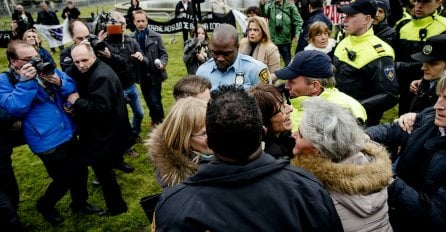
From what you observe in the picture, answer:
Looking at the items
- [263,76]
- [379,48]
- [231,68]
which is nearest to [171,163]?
[231,68]

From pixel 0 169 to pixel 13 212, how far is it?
1.42 ft

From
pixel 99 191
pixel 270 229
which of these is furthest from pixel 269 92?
pixel 99 191

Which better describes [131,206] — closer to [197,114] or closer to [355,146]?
[197,114]

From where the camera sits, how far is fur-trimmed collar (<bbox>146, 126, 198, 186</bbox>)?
196 centimetres

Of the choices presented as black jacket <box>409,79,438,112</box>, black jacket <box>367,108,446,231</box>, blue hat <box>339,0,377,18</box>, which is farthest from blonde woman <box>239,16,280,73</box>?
black jacket <box>367,108,446,231</box>

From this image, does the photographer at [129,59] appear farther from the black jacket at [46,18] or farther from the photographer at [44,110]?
the black jacket at [46,18]

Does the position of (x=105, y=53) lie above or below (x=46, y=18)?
above

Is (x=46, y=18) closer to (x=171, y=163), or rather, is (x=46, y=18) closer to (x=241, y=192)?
(x=171, y=163)

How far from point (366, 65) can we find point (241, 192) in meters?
2.82

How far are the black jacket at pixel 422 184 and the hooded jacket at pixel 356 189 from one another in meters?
0.29

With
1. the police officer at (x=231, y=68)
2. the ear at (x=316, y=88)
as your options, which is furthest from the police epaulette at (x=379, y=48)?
the police officer at (x=231, y=68)

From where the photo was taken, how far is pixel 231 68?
12.1ft

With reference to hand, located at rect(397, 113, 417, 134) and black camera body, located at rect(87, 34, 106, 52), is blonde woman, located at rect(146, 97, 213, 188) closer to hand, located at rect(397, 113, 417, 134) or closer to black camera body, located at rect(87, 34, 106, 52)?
hand, located at rect(397, 113, 417, 134)

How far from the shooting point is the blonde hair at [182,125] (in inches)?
79.4
